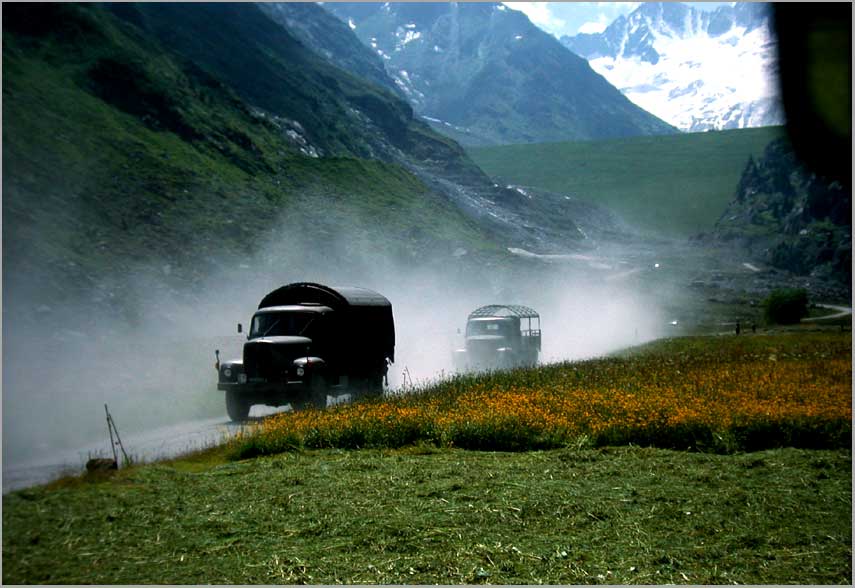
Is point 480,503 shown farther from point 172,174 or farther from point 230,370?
point 172,174

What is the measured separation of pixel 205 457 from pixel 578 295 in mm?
112907

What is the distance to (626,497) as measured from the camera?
41.0ft

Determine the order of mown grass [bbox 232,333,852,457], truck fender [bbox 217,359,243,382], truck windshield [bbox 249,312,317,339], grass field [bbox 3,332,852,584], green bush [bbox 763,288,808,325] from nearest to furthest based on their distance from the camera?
grass field [bbox 3,332,852,584] < mown grass [bbox 232,333,852,457] < truck fender [bbox 217,359,243,382] < truck windshield [bbox 249,312,317,339] < green bush [bbox 763,288,808,325]

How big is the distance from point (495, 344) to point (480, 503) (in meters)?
29.4

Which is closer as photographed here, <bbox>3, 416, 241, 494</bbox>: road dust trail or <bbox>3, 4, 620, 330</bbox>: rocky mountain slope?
<bbox>3, 416, 241, 494</bbox>: road dust trail

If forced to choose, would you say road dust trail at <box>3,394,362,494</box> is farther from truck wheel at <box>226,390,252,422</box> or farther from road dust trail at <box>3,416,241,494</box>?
truck wheel at <box>226,390,252,422</box>

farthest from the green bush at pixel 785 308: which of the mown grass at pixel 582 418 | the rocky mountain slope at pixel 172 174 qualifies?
the mown grass at pixel 582 418

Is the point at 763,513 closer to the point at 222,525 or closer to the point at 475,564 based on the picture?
the point at 475,564

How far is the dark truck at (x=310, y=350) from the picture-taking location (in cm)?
2370

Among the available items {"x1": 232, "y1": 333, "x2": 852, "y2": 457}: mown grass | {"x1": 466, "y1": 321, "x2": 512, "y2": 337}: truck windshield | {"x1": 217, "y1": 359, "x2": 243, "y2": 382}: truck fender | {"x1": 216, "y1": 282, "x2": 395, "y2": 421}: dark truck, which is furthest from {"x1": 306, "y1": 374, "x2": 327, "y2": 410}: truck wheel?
{"x1": 466, "y1": 321, "x2": 512, "y2": 337}: truck windshield

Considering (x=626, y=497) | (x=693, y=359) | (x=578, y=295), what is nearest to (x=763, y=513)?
(x=626, y=497)

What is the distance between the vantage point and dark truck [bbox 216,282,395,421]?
23.7 meters

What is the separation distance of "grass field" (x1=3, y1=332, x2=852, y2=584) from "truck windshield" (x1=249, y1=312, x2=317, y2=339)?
5.87 meters

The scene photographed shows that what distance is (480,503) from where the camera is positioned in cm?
1183
